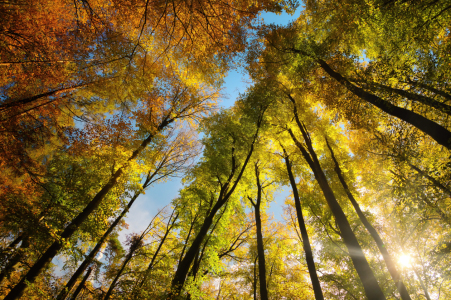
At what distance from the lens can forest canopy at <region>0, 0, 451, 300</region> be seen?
14.9ft

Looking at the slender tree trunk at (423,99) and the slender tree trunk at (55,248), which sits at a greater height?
the slender tree trunk at (423,99)

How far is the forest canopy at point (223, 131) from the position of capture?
4539 mm

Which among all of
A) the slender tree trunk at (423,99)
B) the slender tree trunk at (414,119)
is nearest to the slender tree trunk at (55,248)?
the slender tree trunk at (414,119)

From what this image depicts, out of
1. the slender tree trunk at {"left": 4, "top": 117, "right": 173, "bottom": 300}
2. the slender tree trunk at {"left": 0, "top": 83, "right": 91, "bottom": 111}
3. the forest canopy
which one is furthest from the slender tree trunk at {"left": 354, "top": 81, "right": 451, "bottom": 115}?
the slender tree trunk at {"left": 4, "top": 117, "right": 173, "bottom": 300}

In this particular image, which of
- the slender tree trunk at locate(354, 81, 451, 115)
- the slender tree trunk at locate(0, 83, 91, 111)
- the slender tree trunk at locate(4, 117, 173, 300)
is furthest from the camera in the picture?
the slender tree trunk at locate(4, 117, 173, 300)

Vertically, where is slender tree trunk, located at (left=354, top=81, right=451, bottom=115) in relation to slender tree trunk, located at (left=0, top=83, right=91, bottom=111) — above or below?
above

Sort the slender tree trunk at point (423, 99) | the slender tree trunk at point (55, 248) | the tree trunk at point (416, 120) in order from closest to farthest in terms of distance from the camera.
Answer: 1. the tree trunk at point (416, 120)
2. the slender tree trunk at point (423, 99)
3. the slender tree trunk at point (55, 248)

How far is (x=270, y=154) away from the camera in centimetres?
1091

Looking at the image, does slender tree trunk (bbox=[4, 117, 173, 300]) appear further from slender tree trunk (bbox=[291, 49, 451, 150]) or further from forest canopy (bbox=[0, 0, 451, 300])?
slender tree trunk (bbox=[291, 49, 451, 150])

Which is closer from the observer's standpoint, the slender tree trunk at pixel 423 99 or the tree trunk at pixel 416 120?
the tree trunk at pixel 416 120

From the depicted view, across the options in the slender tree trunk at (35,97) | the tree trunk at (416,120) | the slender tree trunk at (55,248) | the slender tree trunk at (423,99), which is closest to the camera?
the tree trunk at (416,120)

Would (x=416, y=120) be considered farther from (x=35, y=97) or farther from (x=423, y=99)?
(x=35, y=97)

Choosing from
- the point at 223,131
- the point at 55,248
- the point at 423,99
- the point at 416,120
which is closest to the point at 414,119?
the point at 416,120

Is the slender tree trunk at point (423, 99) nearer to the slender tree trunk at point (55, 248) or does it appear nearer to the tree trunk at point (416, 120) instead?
the tree trunk at point (416, 120)
